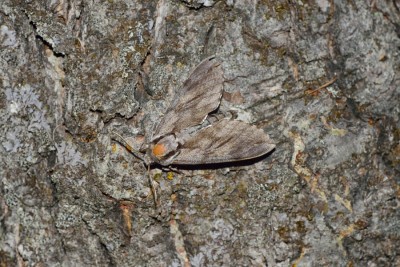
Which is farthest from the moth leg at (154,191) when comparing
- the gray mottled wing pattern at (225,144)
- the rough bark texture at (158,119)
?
the gray mottled wing pattern at (225,144)

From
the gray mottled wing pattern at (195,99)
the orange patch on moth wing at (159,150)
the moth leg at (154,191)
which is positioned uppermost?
the gray mottled wing pattern at (195,99)

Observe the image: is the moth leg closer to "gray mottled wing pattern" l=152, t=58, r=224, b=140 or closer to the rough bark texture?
the rough bark texture

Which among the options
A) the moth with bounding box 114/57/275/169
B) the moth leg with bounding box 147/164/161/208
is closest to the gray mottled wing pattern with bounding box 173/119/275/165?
the moth with bounding box 114/57/275/169

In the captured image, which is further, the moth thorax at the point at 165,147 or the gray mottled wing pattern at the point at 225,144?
the moth thorax at the point at 165,147

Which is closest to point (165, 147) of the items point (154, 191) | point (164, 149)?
point (164, 149)

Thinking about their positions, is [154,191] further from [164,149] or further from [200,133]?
[200,133]

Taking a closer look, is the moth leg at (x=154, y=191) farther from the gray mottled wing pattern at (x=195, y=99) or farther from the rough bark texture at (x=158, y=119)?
the gray mottled wing pattern at (x=195, y=99)

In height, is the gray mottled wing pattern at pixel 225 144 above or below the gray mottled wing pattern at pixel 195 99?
below
